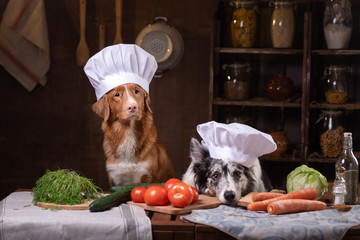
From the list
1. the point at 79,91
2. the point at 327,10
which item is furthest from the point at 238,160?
the point at 79,91

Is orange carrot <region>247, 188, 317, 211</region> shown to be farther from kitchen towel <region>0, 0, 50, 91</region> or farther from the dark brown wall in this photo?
kitchen towel <region>0, 0, 50, 91</region>

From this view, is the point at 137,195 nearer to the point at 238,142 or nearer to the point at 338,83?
the point at 238,142

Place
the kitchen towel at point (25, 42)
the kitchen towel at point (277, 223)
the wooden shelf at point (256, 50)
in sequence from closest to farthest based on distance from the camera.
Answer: the kitchen towel at point (277, 223) → the wooden shelf at point (256, 50) → the kitchen towel at point (25, 42)

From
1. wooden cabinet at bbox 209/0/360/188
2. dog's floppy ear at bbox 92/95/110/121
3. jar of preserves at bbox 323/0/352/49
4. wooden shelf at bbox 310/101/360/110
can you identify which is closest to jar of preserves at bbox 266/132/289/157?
wooden cabinet at bbox 209/0/360/188

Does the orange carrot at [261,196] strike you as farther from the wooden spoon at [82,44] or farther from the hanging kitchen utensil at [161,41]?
the wooden spoon at [82,44]

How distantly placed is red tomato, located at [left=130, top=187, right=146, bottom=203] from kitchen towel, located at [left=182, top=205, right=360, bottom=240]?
11.5 inches

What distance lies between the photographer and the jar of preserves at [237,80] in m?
4.30

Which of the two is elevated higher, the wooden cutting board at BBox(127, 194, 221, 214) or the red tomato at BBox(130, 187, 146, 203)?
the red tomato at BBox(130, 187, 146, 203)

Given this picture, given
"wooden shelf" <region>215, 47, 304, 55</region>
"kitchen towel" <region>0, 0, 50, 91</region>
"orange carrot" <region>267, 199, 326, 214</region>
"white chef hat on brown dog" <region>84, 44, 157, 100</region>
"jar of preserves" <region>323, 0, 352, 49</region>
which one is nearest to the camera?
"orange carrot" <region>267, 199, 326, 214</region>

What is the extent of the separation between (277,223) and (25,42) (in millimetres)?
3106

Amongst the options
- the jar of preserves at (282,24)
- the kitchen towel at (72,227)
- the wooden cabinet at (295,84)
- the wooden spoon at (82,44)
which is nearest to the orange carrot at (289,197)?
the kitchen towel at (72,227)

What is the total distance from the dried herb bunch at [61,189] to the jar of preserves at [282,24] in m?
2.31

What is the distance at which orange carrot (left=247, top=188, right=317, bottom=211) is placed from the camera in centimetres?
240

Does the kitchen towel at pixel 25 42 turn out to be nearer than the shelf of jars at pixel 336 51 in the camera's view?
No
